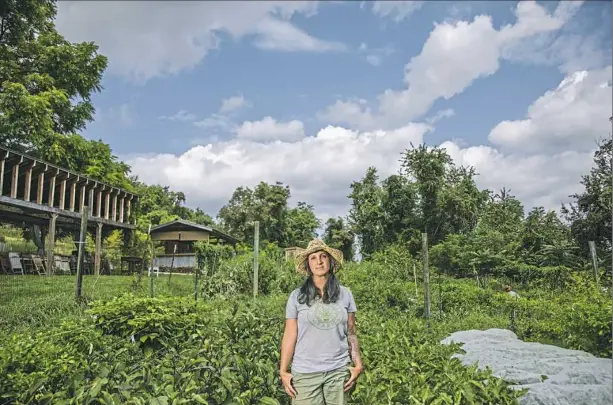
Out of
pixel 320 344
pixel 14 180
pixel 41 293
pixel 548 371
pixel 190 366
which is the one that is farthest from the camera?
pixel 14 180

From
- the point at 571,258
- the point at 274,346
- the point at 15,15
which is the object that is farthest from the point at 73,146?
the point at 274,346

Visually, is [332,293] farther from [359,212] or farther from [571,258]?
[359,212]

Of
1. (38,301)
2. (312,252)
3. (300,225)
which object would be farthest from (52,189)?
(300,225)

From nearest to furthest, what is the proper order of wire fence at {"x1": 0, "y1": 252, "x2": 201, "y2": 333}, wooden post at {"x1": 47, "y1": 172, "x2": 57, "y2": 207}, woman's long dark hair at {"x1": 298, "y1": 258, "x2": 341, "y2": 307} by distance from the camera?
1. woman's long dark hair at {"x1": 298, "y1": 258, "x2": 341, "y2": 307}
2. wire fence at {"x1": 0, "y1": 252, "x2": 201, "y2": 333}
3. wooden post at {"x1": 47, "y1": 172, "x2": 57, "y2": 207}

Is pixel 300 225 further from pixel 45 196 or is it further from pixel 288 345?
pixel 288 345

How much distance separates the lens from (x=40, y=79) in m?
23.2

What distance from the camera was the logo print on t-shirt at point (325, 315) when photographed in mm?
2994

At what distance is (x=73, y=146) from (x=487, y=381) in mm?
25393

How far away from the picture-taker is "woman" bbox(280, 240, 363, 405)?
295cm

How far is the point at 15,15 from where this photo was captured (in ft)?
76.1

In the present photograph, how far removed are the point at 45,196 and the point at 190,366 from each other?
22.3m

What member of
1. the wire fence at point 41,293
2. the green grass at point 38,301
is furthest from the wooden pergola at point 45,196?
the green grass at point 38,301

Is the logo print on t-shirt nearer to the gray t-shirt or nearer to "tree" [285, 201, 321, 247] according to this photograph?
the gray t-shirt

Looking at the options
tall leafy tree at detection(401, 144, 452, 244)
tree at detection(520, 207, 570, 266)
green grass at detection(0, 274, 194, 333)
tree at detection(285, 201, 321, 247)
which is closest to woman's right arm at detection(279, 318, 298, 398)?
green grass at detection(0, 274, 194, 333)
